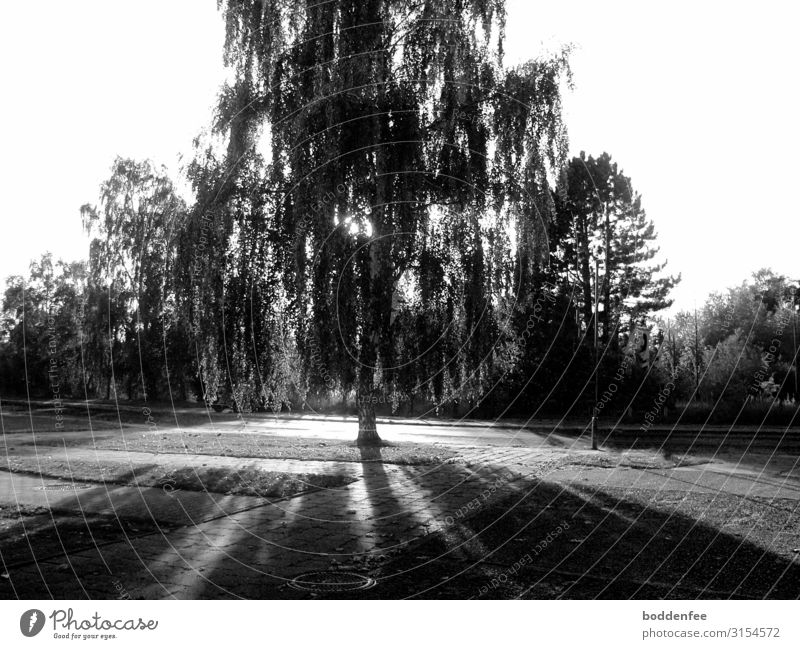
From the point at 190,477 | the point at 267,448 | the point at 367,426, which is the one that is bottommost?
the point at 267,448

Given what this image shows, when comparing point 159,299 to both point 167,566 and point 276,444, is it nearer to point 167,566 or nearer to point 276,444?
point 276,444

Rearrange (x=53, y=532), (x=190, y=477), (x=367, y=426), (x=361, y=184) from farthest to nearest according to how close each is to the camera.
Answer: (x=367, y=426), (x=361, y=184), (x=190, y=477), (x=53, y=532)

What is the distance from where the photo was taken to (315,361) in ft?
41.8

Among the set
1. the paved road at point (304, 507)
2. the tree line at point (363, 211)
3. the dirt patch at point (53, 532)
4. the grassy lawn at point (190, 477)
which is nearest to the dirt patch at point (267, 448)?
the paved road at point (304, 507)

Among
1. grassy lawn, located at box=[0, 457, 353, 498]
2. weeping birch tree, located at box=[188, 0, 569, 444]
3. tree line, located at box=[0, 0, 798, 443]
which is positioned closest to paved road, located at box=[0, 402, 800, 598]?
grassy lawn, located at box=[0, 457, 353, 498]

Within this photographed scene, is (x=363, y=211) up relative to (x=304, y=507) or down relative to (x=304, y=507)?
up

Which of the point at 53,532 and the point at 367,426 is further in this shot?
the point at 367,426

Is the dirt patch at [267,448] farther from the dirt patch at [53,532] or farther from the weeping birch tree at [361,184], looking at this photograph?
the dirt patch at [53,532]

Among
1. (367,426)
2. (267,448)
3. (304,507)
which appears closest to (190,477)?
(304,507)

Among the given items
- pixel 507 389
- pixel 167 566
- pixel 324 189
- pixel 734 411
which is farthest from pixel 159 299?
pixel 734 411

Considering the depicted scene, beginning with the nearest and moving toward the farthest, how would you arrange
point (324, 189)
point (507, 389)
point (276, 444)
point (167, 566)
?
1. point (167, 566)
2. point (324, 189)
3. point (276, 444)
4. point (507, 389)

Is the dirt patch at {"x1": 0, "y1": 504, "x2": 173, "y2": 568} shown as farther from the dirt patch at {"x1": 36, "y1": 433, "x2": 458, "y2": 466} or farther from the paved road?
the dirt patch at {"x1": 36, "y1": 433, "x2": 458, "y2": 466}

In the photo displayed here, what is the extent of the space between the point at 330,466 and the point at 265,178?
18.7ft

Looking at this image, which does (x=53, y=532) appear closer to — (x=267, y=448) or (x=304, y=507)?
(x=304, y=507)
